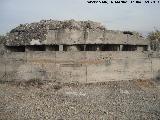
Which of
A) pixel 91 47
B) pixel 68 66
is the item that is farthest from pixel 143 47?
pixel 68 66

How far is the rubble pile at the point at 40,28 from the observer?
1048cm

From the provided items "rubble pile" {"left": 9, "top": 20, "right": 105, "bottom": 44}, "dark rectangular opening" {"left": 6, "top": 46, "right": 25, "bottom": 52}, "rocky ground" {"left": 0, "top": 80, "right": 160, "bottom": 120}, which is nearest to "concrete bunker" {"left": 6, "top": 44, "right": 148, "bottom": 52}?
"dark rectangular opening" {"left": 6, "top": 46, "right": 25, "bottom": 52}

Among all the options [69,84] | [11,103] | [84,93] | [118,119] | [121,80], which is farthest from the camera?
[121,80]

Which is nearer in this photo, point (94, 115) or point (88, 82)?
point (94, 115)

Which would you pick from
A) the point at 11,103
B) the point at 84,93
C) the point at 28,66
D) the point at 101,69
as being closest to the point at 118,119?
the point at 84,93

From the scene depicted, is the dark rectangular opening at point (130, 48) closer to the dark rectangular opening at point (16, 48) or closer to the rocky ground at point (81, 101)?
the rocky ground at point (81, 101)

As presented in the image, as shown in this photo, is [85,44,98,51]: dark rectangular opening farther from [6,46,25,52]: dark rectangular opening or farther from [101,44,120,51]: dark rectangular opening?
[6,46,25,52]: dark rectangular opening

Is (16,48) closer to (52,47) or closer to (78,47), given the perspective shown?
(52,47)

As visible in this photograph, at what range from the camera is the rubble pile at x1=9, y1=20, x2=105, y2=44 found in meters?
10.5

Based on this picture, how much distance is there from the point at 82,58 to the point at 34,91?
222 centimetres

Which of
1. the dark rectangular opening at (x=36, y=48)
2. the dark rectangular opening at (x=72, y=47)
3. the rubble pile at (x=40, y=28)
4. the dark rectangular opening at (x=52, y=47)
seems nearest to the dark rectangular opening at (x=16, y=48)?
the rubble pile at (x=40, y=28)

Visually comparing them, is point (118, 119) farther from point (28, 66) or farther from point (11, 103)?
point (28, 66)

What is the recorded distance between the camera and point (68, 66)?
33.2 ft

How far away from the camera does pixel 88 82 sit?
10148 mm
